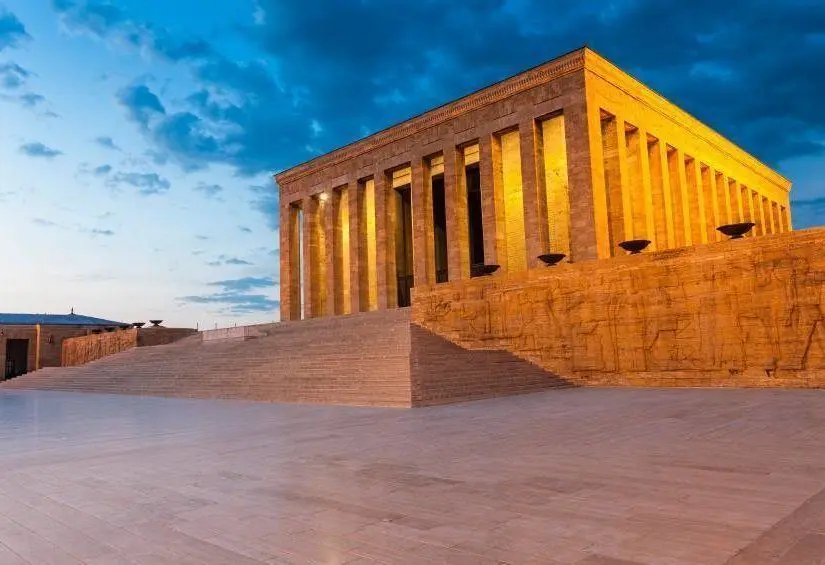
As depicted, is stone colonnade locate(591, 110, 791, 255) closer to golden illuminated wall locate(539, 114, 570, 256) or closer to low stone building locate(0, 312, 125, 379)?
golden illuminated wall locate(539, 114, 570, 256)

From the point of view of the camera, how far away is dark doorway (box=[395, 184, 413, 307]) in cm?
3284

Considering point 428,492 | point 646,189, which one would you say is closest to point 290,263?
point 646,189

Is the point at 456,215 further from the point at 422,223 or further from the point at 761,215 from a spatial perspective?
the point at 761,215

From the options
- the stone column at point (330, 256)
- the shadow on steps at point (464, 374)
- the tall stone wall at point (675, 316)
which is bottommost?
the shadow on steps at point (464, 374)

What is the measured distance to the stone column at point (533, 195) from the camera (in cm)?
2420

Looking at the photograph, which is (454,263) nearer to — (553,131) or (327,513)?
(553,131)

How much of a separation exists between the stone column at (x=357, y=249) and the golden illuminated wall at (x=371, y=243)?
43 cm

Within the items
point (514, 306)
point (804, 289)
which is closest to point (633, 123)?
point (514, 306)

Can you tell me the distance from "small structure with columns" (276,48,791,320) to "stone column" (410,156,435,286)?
7cm

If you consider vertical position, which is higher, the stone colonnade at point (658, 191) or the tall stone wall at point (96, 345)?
the stone colonnade at point (658, 191)

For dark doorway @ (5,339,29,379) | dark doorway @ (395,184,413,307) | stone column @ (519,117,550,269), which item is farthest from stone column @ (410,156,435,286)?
dark doorway @ (5,339,29,379)

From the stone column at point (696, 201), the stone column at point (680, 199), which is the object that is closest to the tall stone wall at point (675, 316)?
the stone column at point (680, 199)

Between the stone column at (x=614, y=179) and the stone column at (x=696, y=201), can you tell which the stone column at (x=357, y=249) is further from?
the stone column at (x=696, y=201)

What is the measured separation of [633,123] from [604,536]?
83.6 feet
